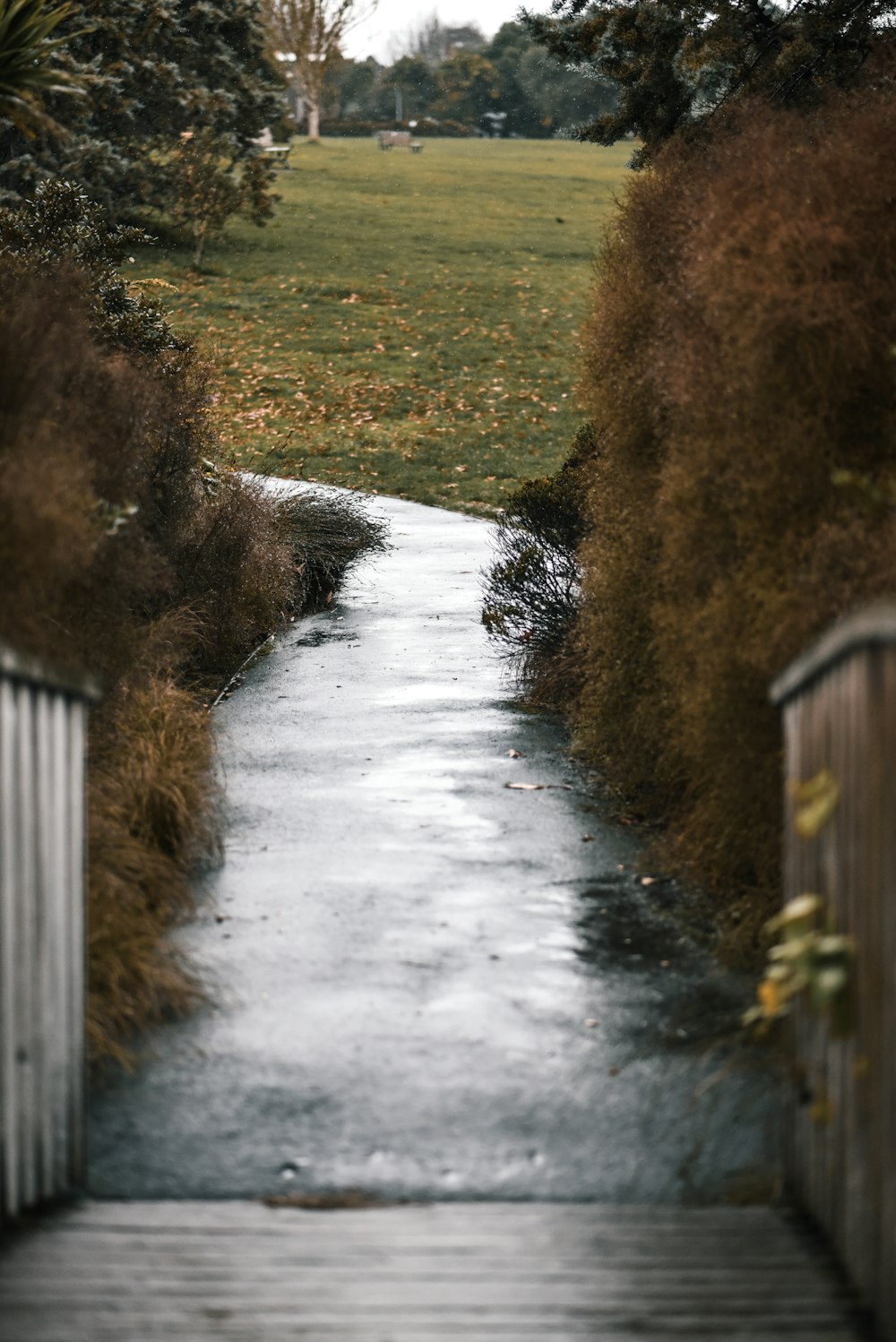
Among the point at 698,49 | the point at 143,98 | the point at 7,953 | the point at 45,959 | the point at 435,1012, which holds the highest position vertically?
the point at 143,98

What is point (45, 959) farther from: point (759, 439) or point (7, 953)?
point (759, 439)

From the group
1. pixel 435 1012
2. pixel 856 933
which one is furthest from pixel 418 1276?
pixel 435 1012

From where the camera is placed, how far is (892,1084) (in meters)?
3.35

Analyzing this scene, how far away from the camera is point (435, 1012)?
18.6ft

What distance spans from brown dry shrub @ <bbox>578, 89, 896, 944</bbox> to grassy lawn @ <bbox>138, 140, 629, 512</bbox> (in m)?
8.35

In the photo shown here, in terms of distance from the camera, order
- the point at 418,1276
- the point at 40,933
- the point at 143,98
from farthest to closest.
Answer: the point at 143,98 < the point at 40,933 < the point at 418,1276

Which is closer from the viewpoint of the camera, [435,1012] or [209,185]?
[435,1012]

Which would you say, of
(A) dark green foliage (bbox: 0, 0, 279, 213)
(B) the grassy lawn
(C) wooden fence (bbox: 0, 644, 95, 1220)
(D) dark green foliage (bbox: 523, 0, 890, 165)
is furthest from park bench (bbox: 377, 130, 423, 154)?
(C) wooden fence (bbox: 0, 644, 95, 1220)

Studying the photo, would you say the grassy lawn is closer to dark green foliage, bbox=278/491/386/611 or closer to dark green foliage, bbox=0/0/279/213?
dark green foliage, bbox=278/491/386/611

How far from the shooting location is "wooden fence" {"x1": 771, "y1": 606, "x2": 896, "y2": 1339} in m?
3.36

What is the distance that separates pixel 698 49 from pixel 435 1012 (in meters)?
6.27

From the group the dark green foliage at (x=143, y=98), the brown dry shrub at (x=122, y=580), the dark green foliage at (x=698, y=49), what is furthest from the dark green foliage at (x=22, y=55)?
the dark green foliage at (x=143, y=98)

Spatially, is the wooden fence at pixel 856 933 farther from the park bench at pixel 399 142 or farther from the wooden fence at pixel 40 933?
the park bench at pixel 399 142

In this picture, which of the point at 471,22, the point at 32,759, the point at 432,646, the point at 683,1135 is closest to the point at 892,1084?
the point at 683,1135
